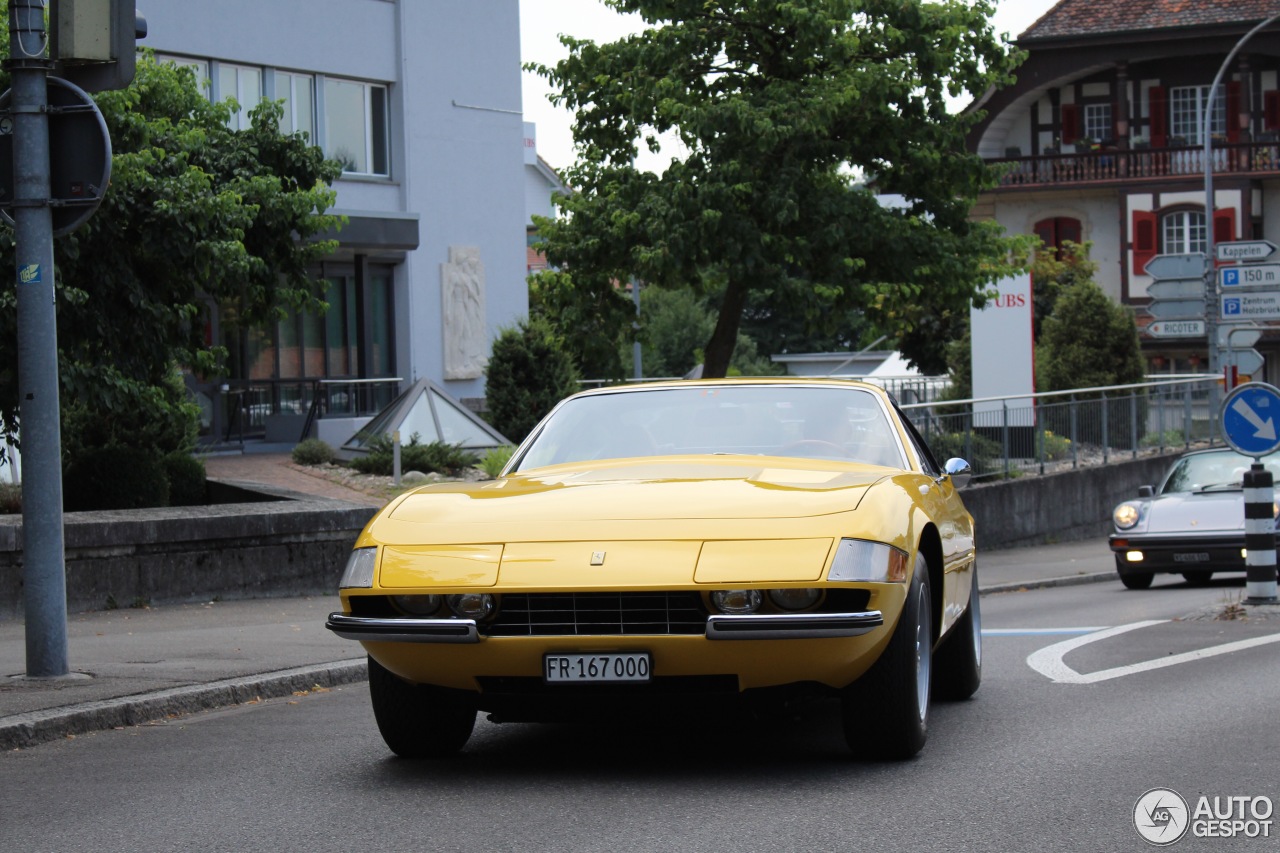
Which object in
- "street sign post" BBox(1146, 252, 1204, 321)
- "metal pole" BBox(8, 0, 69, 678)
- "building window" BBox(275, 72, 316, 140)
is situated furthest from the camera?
"building window" BBox(275, 72, 316, 140)

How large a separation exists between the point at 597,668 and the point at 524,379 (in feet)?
73.6

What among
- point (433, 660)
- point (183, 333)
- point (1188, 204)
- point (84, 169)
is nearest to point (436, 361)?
point (183, 333)

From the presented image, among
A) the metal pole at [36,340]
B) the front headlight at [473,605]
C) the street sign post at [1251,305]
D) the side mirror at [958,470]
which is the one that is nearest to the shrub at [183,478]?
the metal pole at [36,340]

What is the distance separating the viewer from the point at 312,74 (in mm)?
29500

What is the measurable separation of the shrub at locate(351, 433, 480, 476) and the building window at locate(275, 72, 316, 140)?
8.59 meters

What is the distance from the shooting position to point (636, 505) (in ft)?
20.8

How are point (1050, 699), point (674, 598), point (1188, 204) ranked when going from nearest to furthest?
1. point (674, 598)
2. point (1050, 699)
3. point (1188, 204)

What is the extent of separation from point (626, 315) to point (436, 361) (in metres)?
10.6

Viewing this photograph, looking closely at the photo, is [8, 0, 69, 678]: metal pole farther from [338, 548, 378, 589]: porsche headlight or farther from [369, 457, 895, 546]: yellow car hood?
[338, 548, 378, 589]: porsche headlight

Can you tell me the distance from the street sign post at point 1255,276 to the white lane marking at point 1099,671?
37.7ft

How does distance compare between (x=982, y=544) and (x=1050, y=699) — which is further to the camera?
(x=982, y=544)

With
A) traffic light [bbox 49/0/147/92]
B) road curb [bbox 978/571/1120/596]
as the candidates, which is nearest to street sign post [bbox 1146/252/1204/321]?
road curb [bbox 978/571/1120/596]

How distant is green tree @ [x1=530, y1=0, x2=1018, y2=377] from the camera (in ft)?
65.4

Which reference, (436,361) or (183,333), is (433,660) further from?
(436,361)
